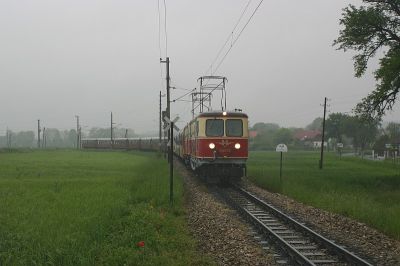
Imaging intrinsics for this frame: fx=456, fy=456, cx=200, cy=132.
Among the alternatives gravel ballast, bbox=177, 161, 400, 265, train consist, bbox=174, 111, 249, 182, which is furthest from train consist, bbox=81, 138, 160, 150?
gravel ballast, bbox=177, 161, 400, 265

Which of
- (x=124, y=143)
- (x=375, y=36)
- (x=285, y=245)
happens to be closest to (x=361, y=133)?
(x=124, y=143)

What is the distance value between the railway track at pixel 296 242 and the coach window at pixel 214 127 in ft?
19.7

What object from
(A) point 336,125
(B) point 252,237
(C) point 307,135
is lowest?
(B) point 252,237

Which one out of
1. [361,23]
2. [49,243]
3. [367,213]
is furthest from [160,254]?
[361,23]

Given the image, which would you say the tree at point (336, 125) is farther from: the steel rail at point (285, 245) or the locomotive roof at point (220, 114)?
the steel rail at point (285, 245)

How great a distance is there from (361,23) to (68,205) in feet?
67.4

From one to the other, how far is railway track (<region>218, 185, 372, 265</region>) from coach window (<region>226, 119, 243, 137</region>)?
604cm

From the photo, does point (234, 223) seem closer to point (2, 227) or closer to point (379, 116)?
point (2, 227)

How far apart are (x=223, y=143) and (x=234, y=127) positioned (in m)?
0.91

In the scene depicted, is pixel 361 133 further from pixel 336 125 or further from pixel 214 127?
pixel 214 127

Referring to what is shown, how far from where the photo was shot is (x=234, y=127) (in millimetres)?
20672

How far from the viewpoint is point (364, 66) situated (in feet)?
93.6

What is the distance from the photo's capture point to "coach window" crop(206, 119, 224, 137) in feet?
67.3

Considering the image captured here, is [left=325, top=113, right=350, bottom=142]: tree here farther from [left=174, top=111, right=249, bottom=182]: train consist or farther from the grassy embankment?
the grassy embankment
